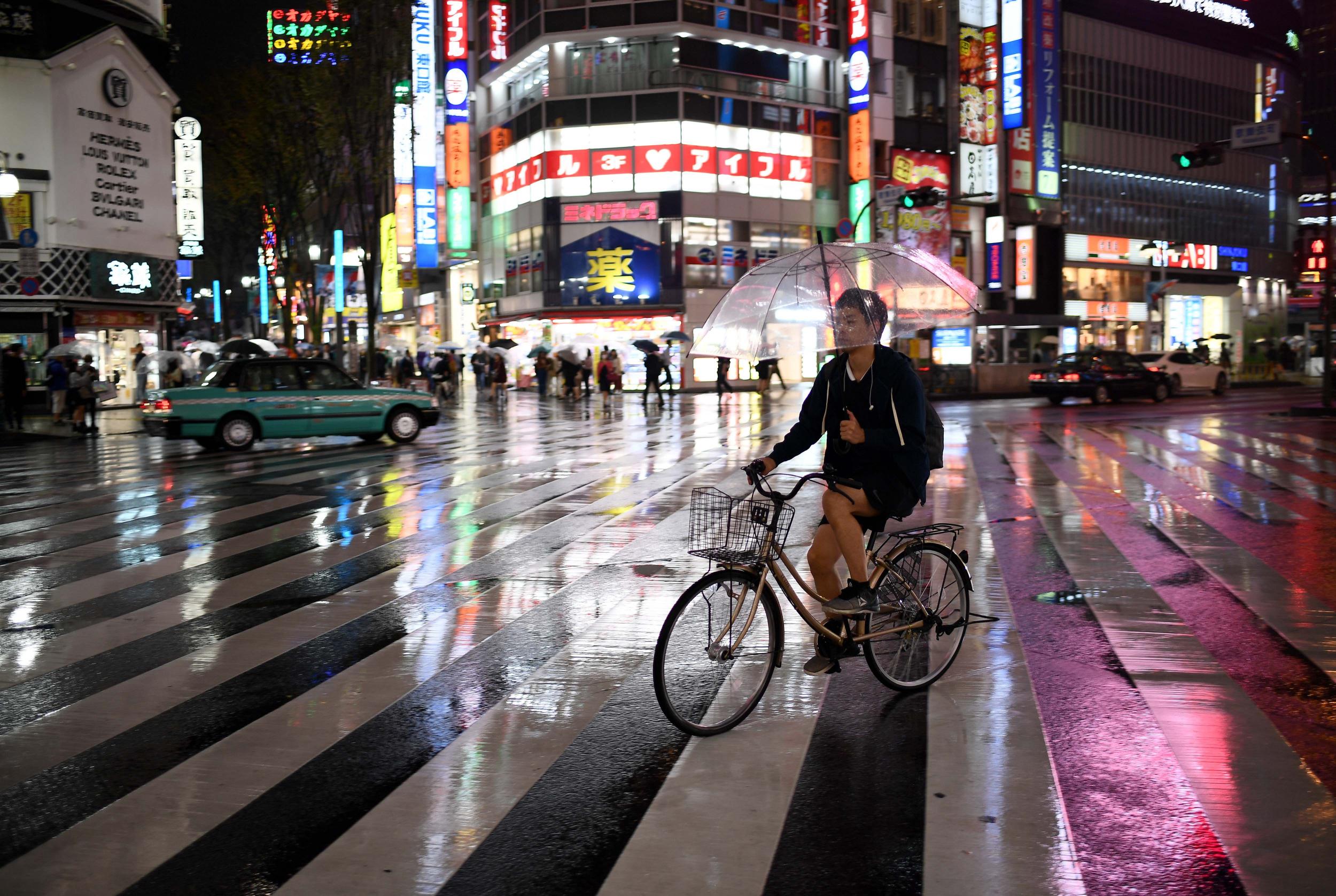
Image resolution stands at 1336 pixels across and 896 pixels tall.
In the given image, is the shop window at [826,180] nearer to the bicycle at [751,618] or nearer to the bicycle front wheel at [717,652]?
the bicycle at [751,618]

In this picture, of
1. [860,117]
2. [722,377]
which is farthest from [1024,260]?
[722,377]

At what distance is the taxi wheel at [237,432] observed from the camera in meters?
19.7

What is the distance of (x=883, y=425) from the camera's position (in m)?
5.24

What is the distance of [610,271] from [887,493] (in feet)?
148

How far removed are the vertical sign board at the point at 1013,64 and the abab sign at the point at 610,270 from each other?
19.2 metres

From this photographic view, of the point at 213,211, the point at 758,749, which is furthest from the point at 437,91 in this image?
the point at 758,749

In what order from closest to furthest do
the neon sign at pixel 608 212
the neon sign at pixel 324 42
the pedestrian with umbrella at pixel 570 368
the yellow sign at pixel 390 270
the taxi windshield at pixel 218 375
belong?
the taxi windshield at pixel 218 375
the neon sign at pixel 324 42
the pedestrian with umbrella at pixel 570 368
the neon sign at pixel 608 212
the yellow sign at pixel 390 270

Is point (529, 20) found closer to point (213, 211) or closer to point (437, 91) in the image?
point (437, 91)

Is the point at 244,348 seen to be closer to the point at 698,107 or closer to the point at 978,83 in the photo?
the point at 698,107

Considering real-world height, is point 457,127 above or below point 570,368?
above

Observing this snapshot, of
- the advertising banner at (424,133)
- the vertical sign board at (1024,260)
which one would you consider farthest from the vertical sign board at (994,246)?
the advertising banner at (424,133)

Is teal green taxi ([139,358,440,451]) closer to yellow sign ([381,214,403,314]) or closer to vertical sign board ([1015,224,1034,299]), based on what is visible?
vertical sign board ([1015,224,1034,299])

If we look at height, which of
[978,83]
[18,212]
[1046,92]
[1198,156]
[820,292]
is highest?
[978,83]

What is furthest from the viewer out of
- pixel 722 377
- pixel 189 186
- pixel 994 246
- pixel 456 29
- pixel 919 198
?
pixel 994 246
